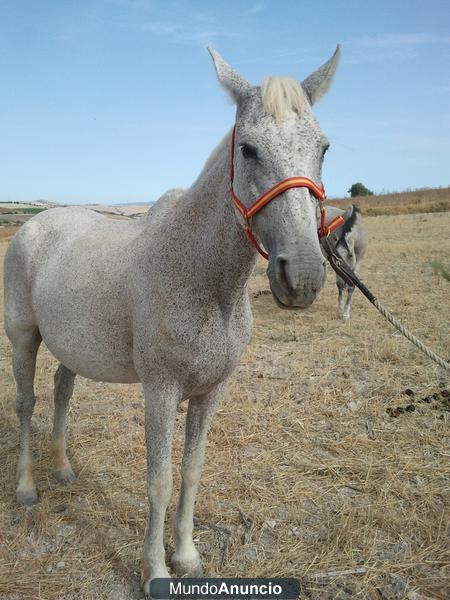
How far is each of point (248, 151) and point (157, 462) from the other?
156 centimetres

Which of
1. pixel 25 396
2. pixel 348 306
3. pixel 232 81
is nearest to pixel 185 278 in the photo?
pixel 232 81

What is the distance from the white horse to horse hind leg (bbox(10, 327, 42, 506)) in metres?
0.02

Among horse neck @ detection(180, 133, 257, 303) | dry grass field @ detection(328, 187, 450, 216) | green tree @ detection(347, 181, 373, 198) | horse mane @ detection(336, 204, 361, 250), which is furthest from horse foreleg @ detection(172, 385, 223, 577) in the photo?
green tree @ detection(347, 181, 373, 198)

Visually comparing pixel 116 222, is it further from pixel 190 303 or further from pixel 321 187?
pixel 321 187

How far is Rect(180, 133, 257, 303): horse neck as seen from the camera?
74.6 inches

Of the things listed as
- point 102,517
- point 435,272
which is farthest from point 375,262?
point 102,517

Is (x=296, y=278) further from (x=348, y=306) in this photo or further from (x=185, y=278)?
(x=348, y=306)

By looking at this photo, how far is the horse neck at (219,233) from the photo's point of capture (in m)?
1.90

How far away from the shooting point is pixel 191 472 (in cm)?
250

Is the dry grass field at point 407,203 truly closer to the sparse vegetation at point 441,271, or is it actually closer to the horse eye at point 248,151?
the sparse vegetation at point 441,271

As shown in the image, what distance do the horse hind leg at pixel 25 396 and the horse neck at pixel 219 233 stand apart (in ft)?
5.75

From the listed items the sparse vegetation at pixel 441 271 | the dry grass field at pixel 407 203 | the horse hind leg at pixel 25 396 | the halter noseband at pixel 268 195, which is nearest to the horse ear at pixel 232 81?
the halter noseband at pixel 268 195

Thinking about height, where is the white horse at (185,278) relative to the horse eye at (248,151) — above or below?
below

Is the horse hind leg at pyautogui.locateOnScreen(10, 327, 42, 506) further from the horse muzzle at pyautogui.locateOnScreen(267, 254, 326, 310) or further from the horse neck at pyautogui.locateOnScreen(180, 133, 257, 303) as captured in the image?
the horse muzzle at pyautogui.locateOnScreen(267, 254, 326, 310)
